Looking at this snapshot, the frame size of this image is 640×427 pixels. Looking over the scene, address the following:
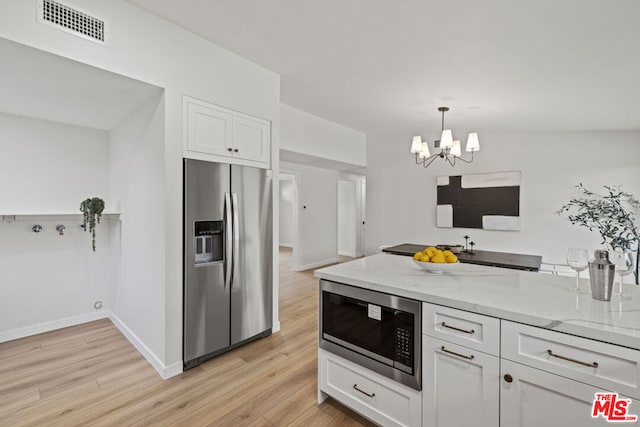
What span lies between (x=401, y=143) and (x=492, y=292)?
5056mm

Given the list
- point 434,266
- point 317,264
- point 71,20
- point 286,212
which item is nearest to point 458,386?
point 434,266

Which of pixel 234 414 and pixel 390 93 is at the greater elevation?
pixel 390 93

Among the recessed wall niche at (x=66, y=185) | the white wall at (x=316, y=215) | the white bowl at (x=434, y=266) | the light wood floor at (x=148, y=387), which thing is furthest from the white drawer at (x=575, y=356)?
the white wall at (x=316, y=215)

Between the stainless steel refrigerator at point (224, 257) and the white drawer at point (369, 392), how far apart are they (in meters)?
1.11

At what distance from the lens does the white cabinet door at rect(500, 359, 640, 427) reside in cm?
116

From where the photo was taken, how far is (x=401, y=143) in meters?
6.19

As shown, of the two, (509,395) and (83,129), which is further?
(83,129)

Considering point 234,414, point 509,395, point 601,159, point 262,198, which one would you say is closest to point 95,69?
point 262,198

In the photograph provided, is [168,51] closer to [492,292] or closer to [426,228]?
[492,292]

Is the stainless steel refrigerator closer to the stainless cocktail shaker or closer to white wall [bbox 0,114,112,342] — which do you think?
white wall [bbox 0,114,112,342]

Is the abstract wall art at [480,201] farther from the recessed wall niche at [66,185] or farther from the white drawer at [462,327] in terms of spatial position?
the recessed wall niche at [66,185]

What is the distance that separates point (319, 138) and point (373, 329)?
12.8 feet

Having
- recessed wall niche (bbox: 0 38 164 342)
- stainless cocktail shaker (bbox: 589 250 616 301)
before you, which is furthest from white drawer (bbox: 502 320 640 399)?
recessed wall niche (bbox: 0 38 164 342)

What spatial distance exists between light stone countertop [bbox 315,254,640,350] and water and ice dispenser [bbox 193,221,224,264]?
3.76 feet
